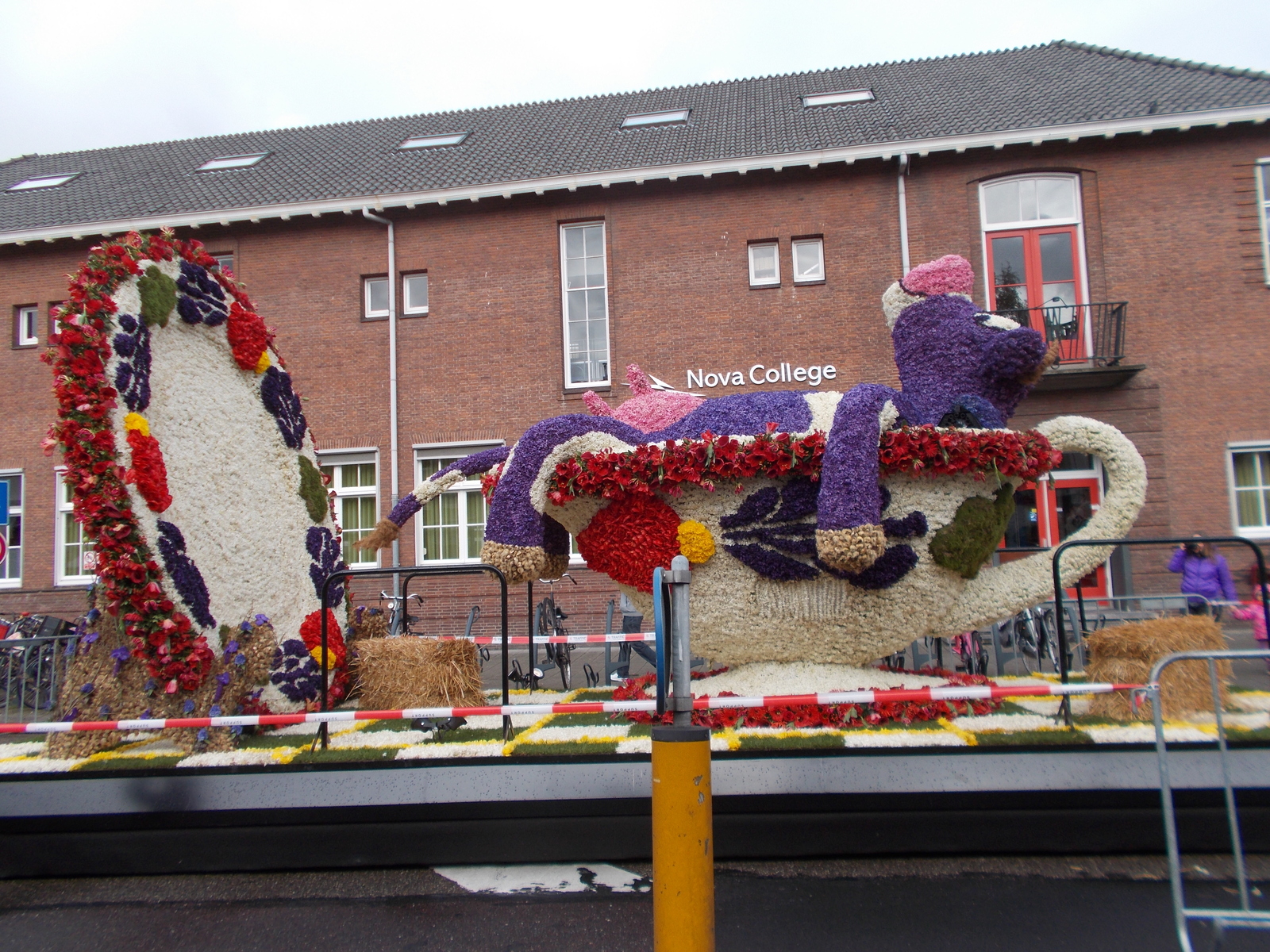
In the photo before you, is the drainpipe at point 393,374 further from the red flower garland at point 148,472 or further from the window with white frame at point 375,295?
the red flower garland at point 148,472

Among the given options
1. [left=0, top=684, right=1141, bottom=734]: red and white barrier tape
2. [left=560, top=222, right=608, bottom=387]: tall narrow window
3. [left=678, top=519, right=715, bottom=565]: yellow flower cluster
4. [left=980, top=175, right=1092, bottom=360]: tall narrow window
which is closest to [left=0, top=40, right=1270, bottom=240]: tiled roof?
[left=980, top=175, right=1092, bottom=360]: tall narrow window

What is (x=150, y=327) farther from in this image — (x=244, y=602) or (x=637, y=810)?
(x=637, y=810)

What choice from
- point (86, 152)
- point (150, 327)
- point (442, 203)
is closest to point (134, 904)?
point (150, 327)

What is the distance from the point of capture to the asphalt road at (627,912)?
299cm

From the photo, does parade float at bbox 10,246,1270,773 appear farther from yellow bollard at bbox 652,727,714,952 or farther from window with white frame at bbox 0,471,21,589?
window with white frame at bbox 0,471,21,589

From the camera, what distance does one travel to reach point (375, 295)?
1459 cm

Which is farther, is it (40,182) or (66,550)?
(40,182)

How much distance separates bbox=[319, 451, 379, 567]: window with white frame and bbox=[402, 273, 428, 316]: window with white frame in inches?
110

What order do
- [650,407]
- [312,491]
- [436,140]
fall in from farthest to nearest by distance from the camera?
[436,140] → [650,407] → [312,491]

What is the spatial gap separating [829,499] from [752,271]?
409 inches

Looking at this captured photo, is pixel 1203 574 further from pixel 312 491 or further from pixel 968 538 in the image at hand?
pixel 312 491

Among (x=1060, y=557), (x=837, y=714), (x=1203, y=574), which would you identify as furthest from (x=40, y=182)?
(x=1203, y=574)

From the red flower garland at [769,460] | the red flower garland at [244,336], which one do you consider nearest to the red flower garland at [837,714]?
the red flower garland at [769,460]

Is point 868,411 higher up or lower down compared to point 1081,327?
lower down
